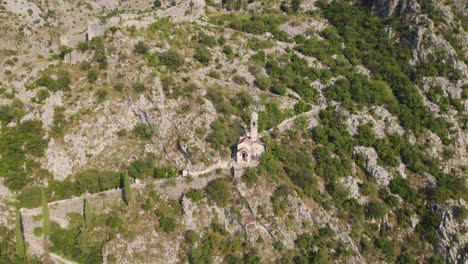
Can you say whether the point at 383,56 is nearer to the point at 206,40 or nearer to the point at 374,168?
the point at 374,168

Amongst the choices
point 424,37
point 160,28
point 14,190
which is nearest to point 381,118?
point 424,37

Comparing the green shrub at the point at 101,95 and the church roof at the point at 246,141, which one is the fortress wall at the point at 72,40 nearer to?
the green shrub at the point at 101,95

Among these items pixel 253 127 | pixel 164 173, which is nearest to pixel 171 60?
pixel 253 127

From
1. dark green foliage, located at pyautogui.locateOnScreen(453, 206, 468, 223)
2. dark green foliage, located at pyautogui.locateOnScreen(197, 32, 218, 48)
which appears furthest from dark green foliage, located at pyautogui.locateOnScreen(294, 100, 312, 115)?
dark green foliage, located at pyautogui.locateOnScreen(453, 206, 468, 223)

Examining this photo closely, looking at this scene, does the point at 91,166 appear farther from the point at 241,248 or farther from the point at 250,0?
the point at 250,0

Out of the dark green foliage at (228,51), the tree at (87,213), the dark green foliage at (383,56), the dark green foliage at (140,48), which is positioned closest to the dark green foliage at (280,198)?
the tree at (87,213)

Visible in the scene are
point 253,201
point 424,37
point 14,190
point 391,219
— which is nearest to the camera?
point 14,190
